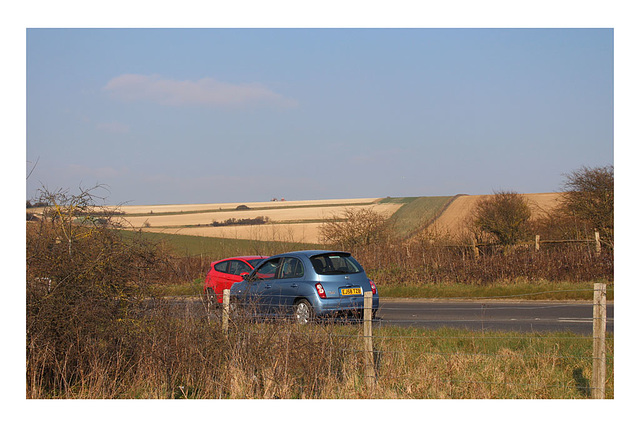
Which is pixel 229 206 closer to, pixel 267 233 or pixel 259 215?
pixel 259 215

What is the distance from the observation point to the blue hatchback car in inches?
458

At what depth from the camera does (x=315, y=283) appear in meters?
11.8

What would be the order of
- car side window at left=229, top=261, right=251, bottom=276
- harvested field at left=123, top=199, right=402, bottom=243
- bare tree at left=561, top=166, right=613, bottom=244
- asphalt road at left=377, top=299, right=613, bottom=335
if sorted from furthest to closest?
harvested field at left=123, top=199, right=402, bottom=243
bare tree at left=561, top=166, right=613, bottom=244
car side window at left=229, top=261, right=251, bottom=276
asphalt road at left=377, top=299, right=613, bottom=335

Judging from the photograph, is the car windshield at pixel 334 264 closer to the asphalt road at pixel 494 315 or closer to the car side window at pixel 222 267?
the asphalt road at pixel 494 315

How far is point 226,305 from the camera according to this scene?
7.61 metres

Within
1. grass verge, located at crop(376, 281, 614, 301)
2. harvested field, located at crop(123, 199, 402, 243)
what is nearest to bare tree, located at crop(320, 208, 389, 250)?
grass verge, located at crop(376, 281, 614, 301)

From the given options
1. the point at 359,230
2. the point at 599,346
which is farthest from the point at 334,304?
the point at 359,230

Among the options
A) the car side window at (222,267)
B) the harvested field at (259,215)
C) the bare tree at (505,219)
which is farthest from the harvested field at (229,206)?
the car side window at (222,267)

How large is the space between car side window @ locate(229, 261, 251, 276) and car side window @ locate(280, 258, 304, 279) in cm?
436

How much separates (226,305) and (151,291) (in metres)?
0.96

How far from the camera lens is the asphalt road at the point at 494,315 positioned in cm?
1138

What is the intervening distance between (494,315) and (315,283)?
4.72 m

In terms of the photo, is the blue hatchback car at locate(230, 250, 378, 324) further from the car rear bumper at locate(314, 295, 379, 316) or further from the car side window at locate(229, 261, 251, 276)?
the car side window at locate(229, 261, 251, 276)

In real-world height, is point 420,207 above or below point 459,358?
above
